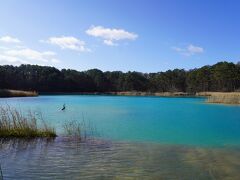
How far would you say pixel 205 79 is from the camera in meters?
89.1

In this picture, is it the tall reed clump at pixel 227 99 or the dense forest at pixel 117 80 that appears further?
the dense forest at pixel 117 80

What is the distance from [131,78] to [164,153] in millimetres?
96691

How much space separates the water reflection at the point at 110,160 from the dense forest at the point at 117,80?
2848 inches

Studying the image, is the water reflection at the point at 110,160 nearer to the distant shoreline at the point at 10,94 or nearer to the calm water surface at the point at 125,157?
the calm water surface at the point at 125,157

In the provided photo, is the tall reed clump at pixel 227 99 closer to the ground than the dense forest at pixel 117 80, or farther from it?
closer to the ground

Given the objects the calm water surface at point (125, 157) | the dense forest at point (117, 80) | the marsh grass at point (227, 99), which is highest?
the dense forest at point (117, 80)

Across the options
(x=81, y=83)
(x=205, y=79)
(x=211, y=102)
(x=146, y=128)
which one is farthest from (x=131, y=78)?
(x=146, y=128)

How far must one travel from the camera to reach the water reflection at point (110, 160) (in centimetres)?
825

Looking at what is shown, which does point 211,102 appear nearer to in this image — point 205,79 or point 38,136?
point 38,136

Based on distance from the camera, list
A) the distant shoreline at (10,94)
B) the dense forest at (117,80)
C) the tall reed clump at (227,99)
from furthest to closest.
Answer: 1. the dense forest at (117,80)
2. the distant shoreline at (10,94)
3. the tall reed clump at (227,99)

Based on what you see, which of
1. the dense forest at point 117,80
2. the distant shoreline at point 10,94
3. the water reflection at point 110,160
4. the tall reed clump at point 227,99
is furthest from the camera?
the dense forest at point 117,80

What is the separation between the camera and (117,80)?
11169cm

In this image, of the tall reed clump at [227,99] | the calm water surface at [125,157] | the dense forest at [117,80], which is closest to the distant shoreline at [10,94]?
the dense forest at [117,80]

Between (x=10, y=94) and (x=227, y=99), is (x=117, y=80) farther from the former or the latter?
(x=227, y=99)
